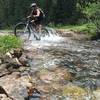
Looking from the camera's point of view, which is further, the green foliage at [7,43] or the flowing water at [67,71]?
the green foliage at [7,43]

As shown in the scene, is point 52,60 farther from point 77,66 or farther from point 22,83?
point 22,83

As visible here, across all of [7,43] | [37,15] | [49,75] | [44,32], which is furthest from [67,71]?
[44,32]

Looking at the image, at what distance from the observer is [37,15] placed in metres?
18.2

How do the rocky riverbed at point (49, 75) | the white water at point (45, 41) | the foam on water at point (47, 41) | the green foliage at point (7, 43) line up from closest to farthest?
the rocky riverbed at point (49, 75) < the green foliage at point (7, 43) < the white water at point (45, 41) < the foam on water at point (47, 41)

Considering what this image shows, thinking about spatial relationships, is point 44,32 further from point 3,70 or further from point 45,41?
point 3,70

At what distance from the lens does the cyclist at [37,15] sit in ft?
59.7

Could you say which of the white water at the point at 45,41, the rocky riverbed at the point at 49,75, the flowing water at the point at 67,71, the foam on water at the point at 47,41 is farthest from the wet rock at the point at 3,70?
the foam on water at the point at 47,41

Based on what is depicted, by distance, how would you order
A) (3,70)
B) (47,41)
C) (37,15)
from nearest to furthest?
(3,70)
(37,15)
(47,41)

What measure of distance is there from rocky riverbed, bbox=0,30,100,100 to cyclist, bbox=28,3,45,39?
2.96 metres

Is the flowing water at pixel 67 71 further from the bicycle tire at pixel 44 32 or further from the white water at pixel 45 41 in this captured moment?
the bicycle tire at pixel 44 32

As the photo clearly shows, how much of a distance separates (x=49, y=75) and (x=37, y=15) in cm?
767

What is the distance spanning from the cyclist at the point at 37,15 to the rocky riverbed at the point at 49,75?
2.96 metres

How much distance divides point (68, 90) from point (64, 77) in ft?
4.27

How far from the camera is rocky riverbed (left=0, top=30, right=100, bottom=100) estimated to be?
9.24 m
